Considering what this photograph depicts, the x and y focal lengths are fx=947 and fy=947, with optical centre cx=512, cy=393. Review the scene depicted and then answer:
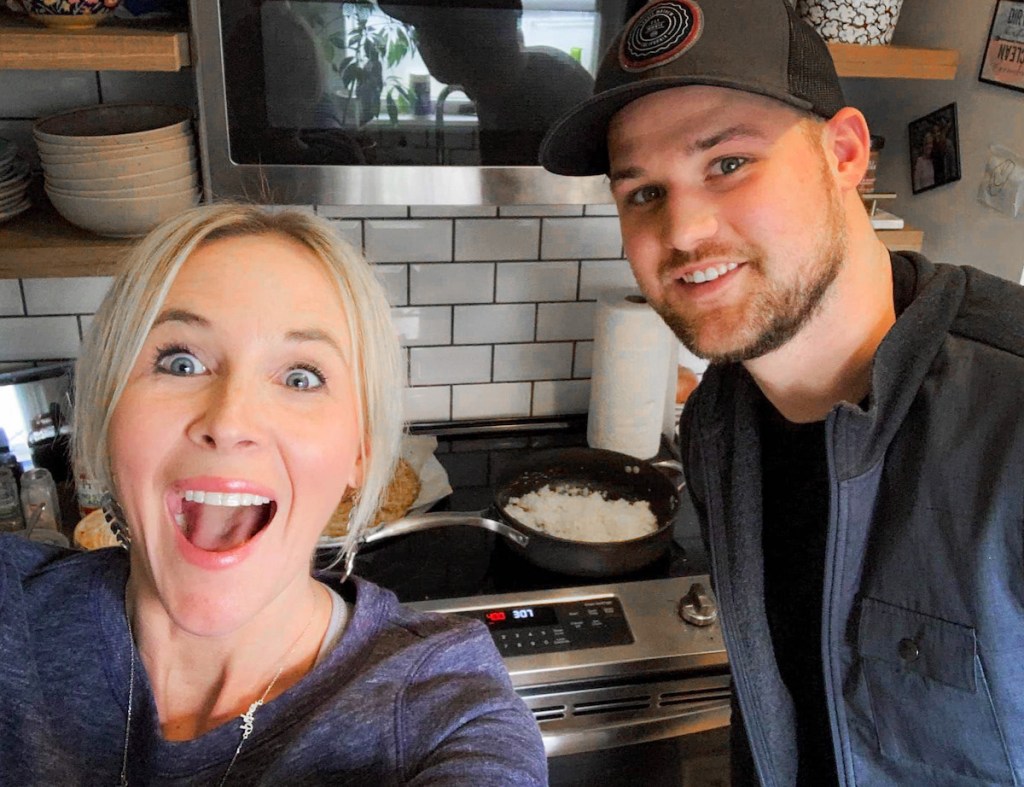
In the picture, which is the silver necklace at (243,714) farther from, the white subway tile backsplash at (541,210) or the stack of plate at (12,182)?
the white subway tile backsplash at (541,210)

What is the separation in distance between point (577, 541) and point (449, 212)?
74 cm

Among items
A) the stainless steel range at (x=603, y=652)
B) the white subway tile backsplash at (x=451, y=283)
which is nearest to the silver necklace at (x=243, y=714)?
the stainless steel range at (x=603, y=652)

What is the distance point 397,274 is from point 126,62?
2.38 feet

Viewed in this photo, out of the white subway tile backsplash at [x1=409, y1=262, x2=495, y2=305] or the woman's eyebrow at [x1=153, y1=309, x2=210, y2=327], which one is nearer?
the woman's eyebrow at [x1=153, y1=309, x2=210, y2=327]

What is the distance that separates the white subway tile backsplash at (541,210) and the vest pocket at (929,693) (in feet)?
3.54

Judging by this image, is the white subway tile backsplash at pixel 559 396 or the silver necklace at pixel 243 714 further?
the white subway tile backsplash at pixel 559 396

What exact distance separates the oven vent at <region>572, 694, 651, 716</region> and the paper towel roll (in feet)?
1.87

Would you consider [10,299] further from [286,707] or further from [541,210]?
[286,707]

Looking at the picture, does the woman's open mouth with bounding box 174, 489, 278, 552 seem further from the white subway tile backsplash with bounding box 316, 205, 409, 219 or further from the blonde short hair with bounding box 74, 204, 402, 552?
the white subway tile backsplash with bounding box 316, 205, 409, 219

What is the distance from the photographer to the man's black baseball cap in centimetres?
107

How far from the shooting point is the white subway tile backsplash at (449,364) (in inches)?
79.4

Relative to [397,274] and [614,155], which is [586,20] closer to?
[614,155]

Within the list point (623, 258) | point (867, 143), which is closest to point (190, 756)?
point (867, 143)

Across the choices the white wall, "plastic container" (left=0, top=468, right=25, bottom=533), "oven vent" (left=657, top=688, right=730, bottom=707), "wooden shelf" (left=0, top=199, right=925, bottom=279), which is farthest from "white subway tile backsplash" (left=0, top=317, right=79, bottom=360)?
the white wall
